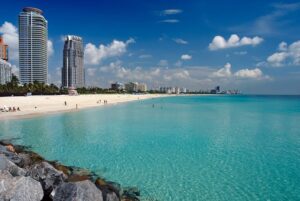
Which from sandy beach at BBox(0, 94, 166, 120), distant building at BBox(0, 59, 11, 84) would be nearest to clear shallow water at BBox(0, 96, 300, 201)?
sandy beach at BBox(0, 94, 166, 120)

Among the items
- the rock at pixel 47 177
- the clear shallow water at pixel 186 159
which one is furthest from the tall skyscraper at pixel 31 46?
the rock at pixel 47 177

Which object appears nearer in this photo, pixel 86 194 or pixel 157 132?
pixel 86 194

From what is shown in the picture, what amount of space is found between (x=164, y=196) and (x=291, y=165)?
9.59 m

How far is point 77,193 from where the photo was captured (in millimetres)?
7703

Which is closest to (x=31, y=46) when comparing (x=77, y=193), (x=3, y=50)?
(x=3, y=50)

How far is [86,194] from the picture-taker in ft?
25.7

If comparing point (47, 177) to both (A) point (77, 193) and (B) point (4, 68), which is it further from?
(B) point (4, 68)

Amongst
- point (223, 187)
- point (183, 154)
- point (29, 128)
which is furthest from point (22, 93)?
point (223, 187)

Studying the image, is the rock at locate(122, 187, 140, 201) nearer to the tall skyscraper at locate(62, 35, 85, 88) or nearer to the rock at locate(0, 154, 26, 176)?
the rock at locate(0, 154, 26, 176)

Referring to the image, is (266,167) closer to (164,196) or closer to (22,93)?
(164,196)

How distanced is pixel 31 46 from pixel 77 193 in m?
177

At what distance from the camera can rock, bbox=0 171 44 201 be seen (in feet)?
24.4

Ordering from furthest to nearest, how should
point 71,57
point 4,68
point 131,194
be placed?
point 71,57
point 4,68
point 131,194

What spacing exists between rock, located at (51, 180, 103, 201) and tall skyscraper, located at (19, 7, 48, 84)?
17128 cm
